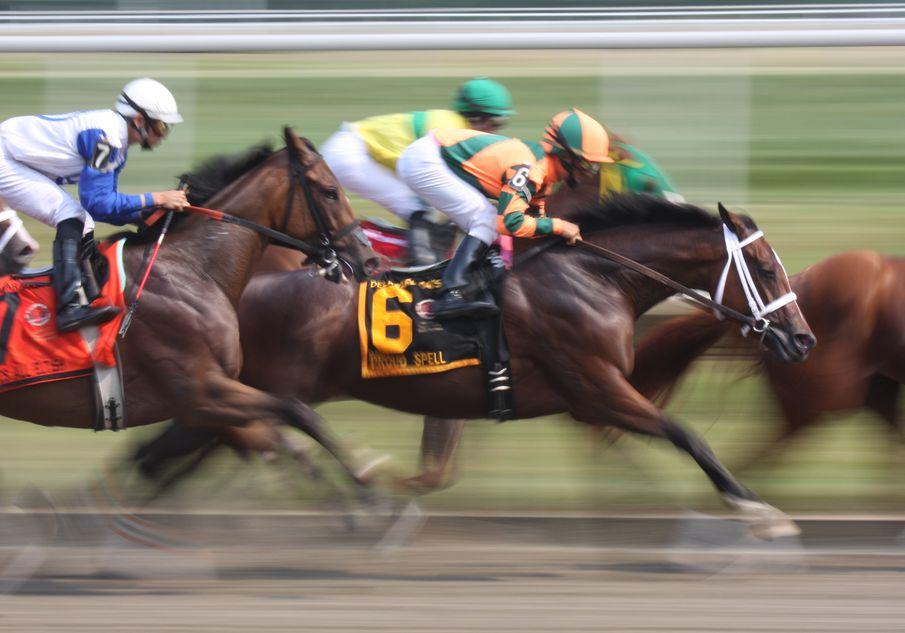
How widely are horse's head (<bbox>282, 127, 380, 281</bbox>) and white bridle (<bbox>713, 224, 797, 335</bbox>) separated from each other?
131 cm

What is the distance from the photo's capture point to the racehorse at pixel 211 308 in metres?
5.15

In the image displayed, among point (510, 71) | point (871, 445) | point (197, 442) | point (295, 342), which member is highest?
point (510, 71)

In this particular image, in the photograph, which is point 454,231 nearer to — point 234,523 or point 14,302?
point 234,523

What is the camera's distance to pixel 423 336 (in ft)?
17.8

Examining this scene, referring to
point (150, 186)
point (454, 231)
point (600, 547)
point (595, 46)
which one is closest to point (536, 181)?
point (454, 231)

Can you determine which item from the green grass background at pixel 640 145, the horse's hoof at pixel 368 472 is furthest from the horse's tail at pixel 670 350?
the horse's hoof at pixel 368 472

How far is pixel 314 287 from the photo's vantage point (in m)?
5.56

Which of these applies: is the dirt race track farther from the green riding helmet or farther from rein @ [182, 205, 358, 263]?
the green riding helmet

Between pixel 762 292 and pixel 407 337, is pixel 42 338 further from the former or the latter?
pixel 762 292

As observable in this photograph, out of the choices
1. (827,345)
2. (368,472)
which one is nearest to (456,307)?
(368,472)

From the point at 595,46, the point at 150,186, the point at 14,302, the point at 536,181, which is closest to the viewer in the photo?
the point at 14,302

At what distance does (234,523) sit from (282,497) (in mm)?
479

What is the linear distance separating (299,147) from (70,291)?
0.97m

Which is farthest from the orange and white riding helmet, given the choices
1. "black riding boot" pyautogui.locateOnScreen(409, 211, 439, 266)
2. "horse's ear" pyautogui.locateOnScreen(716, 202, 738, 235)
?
"black riding boot" pyautogui.locateOnScreen(409, 211, 439, 266)
